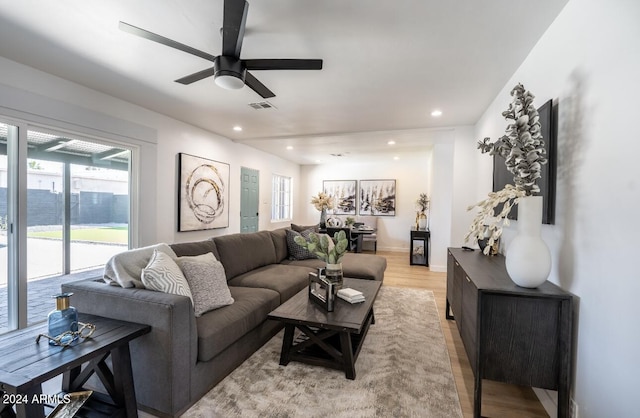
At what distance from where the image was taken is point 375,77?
9.59 feet

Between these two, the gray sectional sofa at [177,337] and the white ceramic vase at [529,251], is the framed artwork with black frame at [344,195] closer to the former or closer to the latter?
the gray sectional sofa at [177,337]

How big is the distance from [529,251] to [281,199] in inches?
283

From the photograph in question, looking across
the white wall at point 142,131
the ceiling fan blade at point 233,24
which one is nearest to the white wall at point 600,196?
the ceiling fan blade at point 233,24

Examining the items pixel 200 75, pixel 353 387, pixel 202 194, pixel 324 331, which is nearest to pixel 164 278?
pixel 324 331

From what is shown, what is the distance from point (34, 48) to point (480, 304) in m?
3.96

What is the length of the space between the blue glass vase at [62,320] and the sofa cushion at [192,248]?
1020 mm

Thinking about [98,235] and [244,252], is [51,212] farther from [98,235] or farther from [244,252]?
[244,252]

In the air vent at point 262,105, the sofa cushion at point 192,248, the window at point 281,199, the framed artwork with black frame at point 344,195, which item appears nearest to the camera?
the sofa cushion at point 192,248

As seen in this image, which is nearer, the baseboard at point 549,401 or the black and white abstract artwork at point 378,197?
the baseboard at point 549,401

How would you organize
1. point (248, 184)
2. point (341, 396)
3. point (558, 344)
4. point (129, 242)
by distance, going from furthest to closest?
1. point (248, 184)
2. point (129, 242)
3. point (341, 396)
4. point (558, 344)

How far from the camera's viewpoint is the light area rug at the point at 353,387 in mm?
1728

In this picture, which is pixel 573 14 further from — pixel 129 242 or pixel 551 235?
pixel 129 242

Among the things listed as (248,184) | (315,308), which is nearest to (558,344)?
(315,308)

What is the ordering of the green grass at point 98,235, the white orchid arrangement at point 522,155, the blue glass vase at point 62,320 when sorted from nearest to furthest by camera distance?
the blue glass vase at point 62,320
the white orchid arrangement at point 522,155
the green grass at point 98,235
